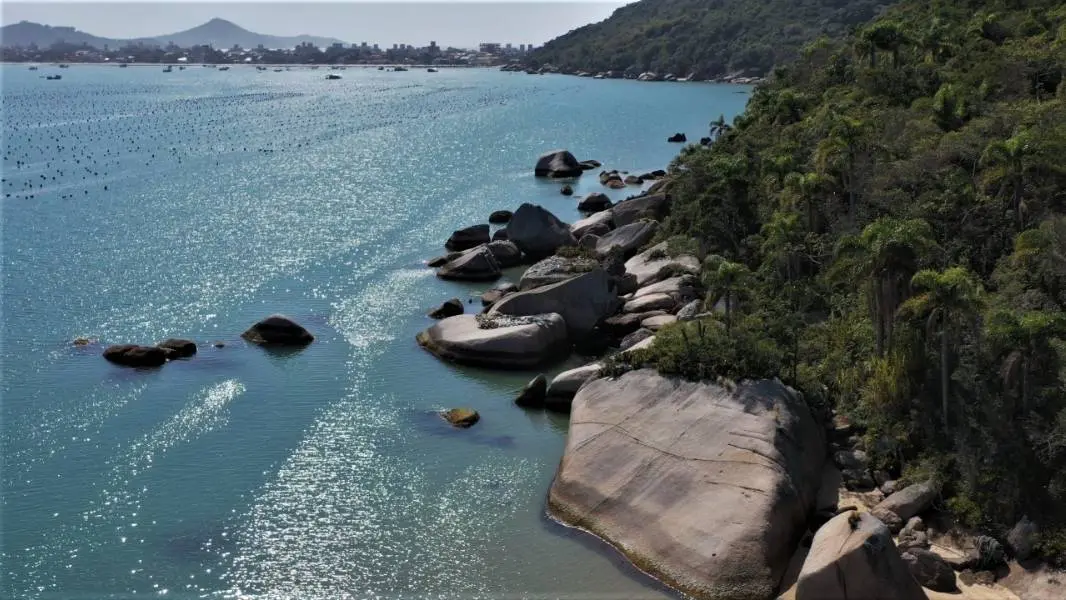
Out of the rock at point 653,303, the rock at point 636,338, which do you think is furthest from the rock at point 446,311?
the rock at point 636,338

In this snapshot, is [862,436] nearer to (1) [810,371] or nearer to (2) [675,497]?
(1) [810,371]

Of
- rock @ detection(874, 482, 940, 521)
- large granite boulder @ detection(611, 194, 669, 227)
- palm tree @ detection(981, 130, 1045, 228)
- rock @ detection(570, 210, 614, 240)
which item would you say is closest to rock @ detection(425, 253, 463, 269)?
rock @ detection(570, 210, 614, 240)

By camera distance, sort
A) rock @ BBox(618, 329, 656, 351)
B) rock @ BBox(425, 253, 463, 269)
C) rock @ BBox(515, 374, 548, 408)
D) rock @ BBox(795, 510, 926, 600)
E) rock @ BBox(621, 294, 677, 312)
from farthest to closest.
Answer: rock @ BBox(425, 253, 463, 269), rock @ BBox(621, 294, 677, 312), rock @ BBox(618, 329, 656, 351), rock @ BBox(515, 374, 548, 408), rock @ BBox(795, 510, 926, 600)

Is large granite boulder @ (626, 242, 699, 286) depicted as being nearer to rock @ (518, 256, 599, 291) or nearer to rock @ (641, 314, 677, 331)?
rock @ (518, 256, 599, 291)

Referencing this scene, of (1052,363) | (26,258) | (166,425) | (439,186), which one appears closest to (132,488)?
(166,425)

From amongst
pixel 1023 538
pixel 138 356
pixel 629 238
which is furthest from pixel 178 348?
pixel 1023 538

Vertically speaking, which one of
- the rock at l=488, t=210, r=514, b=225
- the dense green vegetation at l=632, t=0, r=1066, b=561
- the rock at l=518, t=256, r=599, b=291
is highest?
the dense green vegetation at l=632, t=0, r=1066, b=561
